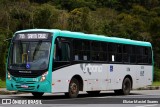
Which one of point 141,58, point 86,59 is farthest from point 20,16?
point 86,59

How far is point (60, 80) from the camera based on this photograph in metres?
21.0

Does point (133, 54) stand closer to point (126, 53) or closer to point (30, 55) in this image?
point (126, 53)

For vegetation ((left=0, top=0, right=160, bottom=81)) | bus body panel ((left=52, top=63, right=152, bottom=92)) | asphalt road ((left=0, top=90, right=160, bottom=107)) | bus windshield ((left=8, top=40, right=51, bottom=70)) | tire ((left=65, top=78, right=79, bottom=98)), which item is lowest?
asphalt road ((left=0, top=90, right=160, bottom=107))

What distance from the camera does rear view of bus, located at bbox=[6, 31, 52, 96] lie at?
20.2m

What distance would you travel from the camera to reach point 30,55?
20.6m

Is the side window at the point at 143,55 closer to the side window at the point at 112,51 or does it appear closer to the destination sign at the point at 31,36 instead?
the side window at the point at 112,51

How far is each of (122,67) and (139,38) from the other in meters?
Result: 39.2

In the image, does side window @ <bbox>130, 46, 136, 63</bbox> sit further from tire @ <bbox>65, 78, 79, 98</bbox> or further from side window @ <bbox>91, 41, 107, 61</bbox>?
tire @ <bbox>65, 78, 79, 98</bbox>

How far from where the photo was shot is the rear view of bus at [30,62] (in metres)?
20.2

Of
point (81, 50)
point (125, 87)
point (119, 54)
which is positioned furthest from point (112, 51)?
point (81, 50)

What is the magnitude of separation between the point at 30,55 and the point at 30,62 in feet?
1.06

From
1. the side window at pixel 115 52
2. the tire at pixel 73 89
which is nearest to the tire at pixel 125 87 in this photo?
the side window at pixel 115 52

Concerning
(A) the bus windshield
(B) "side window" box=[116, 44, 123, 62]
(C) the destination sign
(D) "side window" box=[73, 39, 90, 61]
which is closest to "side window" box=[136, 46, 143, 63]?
(B) "side window" box=[116, 44, 123, 62]

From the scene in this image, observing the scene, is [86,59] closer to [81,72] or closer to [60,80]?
[81,72]
